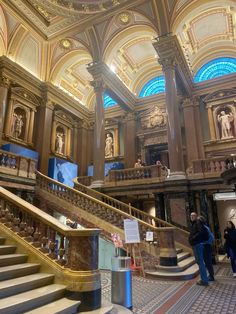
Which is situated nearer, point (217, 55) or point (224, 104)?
point (224, 104)

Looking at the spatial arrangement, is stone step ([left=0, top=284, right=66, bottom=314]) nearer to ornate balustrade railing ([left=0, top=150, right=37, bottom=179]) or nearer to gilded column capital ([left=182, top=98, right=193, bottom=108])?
ornate balustrade railing ([left=0, top=150, right=37, bottom=179])

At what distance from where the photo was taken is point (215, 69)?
16.9m

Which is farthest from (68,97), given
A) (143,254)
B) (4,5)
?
(143,254)

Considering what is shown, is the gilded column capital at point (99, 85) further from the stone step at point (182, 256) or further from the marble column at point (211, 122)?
the stone step at point (182, 256)

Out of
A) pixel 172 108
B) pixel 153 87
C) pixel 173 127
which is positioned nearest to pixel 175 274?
pixel 173 127

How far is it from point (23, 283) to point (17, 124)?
42.2 ft

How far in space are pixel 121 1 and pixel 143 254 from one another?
1295 cm

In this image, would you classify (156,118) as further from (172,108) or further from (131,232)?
(131,232)

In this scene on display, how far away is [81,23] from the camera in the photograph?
46.9ft

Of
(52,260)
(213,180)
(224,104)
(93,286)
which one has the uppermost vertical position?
(224,104)

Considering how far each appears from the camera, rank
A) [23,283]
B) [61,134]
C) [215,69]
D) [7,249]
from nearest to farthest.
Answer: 1. [23,283]
2. [7,249]
3. [215,69]
4. [61,134]

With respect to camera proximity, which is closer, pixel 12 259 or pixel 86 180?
pixel 12 259

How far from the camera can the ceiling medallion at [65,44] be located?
15866 millimetres

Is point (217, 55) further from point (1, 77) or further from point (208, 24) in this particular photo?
point (1, 77)
